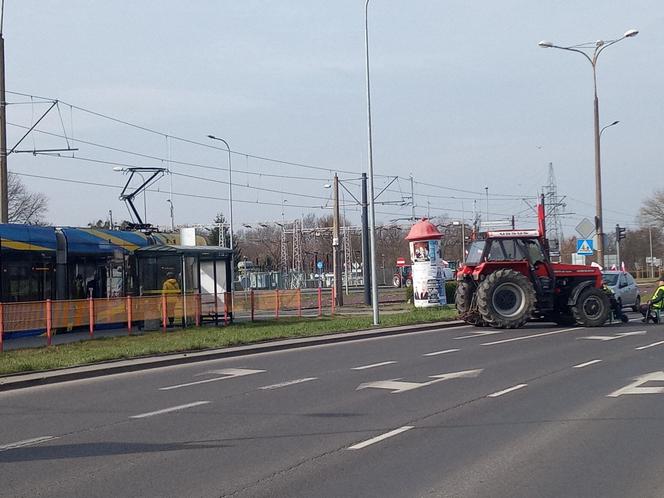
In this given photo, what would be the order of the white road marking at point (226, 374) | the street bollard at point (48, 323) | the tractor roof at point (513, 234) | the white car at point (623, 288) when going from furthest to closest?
the white car at point (623, 288) → the tractor roof at point (513, 234) → the street bollard at point (48, 323) → the white road marking at point (226, 374)

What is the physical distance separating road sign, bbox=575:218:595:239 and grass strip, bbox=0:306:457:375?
6.92 metres

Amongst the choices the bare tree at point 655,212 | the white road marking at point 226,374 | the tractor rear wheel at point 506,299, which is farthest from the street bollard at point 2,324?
the bare tree at point 655,212

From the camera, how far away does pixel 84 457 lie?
880 cm

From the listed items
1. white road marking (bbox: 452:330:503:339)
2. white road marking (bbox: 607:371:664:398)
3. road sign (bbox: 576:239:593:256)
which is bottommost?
white road marking (bbox: 607:371:664:398)

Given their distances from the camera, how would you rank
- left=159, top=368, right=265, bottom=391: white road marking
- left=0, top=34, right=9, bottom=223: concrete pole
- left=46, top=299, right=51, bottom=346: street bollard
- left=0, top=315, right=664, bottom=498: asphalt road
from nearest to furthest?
left=0, top=315, right=664, bottom=498: asphalt road
left=159, top=368, right=265, bottom=391: white road marking
left=46, top=299, right=51, bottom=346: street bollard
left=0, top=34, right=9, bottom=223: concrete pole

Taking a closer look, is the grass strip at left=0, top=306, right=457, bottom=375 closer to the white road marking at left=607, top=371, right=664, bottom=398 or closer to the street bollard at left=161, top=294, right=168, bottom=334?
the street bollard at left=161, top=294, right=168, bottom=334

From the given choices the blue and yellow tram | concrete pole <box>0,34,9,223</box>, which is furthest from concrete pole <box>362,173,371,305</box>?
concrete pole <box>0,34,9,223</box>

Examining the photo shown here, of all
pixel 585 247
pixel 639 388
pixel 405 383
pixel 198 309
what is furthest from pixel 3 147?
pixel 585 247

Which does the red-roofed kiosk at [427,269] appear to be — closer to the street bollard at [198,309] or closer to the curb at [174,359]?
the curb at [174,359]

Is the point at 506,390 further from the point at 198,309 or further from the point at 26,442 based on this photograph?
the point at 198,309

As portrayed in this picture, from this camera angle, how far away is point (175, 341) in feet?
72.0

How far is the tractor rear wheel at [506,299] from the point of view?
80.2 ft

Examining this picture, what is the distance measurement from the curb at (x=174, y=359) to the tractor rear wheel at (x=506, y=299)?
246cm

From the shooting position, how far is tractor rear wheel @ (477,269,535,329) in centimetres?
2445
